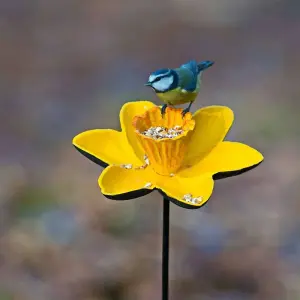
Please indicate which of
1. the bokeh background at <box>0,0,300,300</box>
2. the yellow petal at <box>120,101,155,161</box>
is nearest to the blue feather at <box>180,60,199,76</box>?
the yellow petal at <box>120,101,155,161</box>

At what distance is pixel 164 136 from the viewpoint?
2.72 ft

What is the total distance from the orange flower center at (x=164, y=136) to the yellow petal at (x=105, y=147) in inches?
1.8

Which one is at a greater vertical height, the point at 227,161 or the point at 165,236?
the point at 227,161

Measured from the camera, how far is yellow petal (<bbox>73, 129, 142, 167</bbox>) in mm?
853

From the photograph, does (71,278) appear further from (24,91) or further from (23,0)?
(23,0)

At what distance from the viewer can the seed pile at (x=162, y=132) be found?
83 cm

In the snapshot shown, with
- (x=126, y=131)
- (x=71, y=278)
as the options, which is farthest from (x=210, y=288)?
(x=126, y=131)

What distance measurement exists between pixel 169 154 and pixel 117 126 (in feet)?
2.47

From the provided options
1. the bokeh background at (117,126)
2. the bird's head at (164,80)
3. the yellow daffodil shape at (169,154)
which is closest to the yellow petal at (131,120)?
the yellow daffodil shape at (169,154)

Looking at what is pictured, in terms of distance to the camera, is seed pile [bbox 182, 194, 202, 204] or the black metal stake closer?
seed pile [bbox 182, 194, 202, 204]

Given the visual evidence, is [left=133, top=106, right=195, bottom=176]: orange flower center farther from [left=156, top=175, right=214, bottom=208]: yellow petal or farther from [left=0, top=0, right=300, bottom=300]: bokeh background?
[left=0, top=0, right=300, bottom=300]: bokeh background

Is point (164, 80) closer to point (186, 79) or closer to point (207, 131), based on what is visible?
point (186, 79)

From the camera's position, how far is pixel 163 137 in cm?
83

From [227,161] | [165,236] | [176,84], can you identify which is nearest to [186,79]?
[176,84]
